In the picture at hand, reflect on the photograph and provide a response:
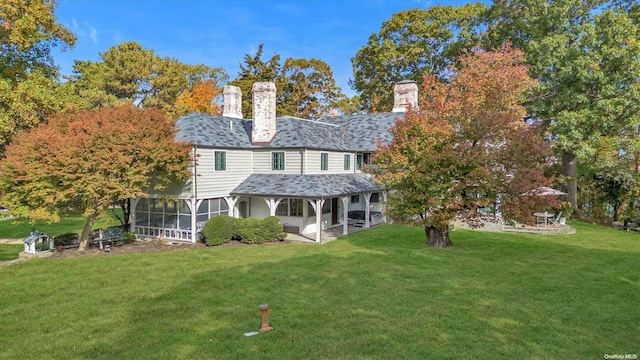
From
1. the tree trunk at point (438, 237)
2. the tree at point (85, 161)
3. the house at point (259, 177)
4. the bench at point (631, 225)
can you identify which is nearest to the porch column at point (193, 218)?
the house at point (259, 177)

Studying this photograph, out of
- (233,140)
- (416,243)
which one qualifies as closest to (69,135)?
(233,140)

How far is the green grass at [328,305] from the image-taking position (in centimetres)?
708

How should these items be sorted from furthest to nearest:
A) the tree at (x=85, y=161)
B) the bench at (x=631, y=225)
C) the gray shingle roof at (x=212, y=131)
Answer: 1. the bench at (x=631, y=225)
2. the gray shingle roof at (x=212, y=131)
3. the tree at (x=85, y=161)

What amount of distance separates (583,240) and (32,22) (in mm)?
28983

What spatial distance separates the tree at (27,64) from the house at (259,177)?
640 cm

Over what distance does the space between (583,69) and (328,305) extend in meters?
22.7

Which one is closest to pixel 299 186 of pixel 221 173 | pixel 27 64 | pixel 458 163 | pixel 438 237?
pixel 221 173

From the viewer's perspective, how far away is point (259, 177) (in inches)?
867

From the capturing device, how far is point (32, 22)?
1748 centimetres

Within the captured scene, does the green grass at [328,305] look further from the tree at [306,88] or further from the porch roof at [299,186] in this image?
the tree at [306,88]

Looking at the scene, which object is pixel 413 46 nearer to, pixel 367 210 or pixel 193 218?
pixel 367 210

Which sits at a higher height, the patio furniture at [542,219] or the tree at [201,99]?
the tree at [201,99]

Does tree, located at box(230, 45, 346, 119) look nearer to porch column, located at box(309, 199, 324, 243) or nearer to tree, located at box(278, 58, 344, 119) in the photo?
tree, located at box(278, 58, 344, 119)

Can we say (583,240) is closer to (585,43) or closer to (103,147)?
(585,43)
